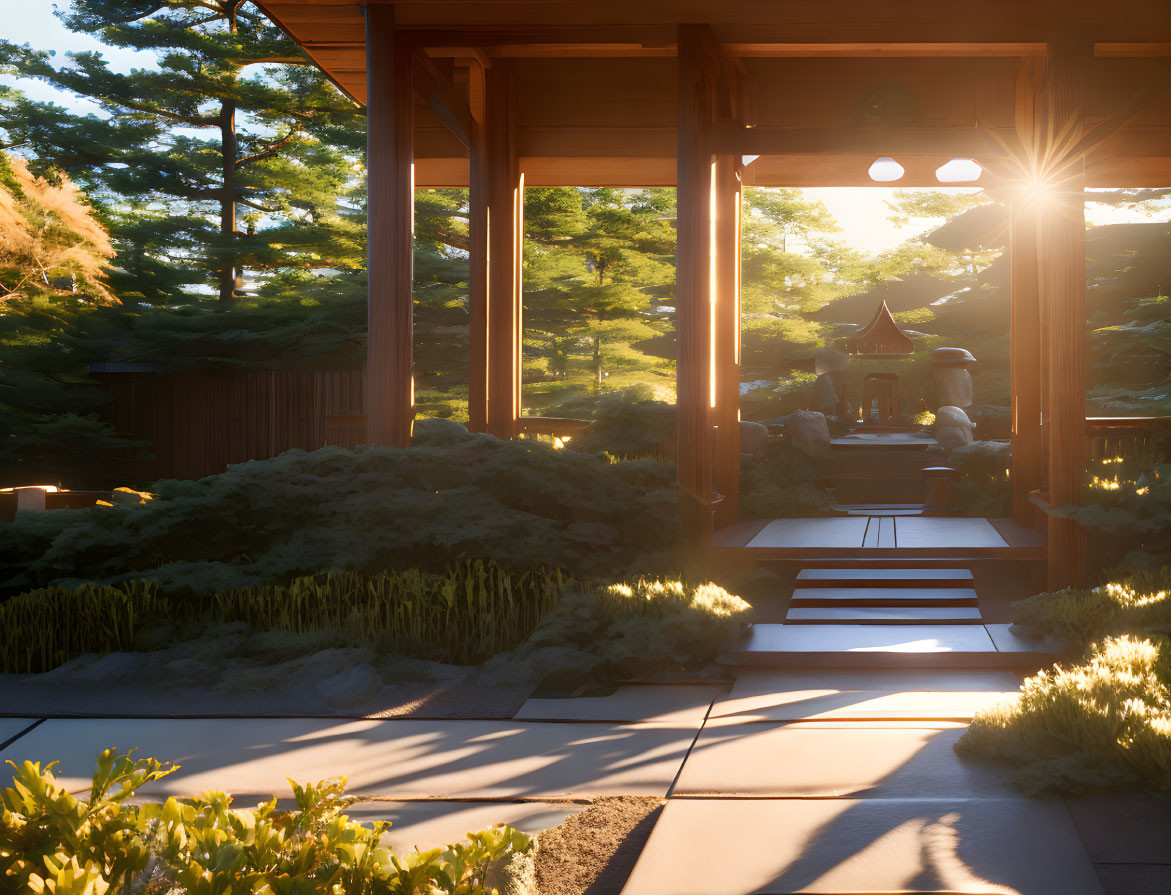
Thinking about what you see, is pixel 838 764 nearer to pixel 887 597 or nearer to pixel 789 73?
pixel 887 597

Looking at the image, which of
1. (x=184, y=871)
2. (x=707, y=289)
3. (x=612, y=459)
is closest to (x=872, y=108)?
(x=707, y=289)

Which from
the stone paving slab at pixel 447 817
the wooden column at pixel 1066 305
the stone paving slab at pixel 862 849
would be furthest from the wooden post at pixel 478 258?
the stone paving slab at pixel 862 849

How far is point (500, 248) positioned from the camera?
30.5 ft

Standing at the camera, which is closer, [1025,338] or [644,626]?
[644,626]

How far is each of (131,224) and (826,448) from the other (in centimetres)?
1366

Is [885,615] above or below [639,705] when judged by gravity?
above

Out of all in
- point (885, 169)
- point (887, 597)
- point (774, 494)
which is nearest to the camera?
point (887, 597)

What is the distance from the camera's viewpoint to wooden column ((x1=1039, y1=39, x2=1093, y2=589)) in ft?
21.9

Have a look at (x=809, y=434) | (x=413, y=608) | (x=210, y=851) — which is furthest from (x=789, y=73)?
(x=210, y=851)

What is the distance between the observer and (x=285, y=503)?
6176mm

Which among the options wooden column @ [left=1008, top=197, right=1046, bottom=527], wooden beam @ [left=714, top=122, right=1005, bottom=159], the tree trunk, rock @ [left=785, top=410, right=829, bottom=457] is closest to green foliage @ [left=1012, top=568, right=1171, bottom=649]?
wooden column @ [left=1008, top=197, right=1046, bottom=527]

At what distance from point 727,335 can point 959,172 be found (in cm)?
267

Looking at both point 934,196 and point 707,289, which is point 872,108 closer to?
point 707,289

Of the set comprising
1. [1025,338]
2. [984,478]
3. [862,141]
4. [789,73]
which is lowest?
[984,478]
